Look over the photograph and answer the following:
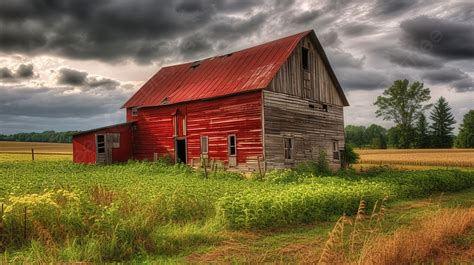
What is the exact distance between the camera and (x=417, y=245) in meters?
6.20

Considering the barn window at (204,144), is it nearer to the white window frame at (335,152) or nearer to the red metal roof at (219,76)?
the red metal roof at (219,76)

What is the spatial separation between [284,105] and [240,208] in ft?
42.9

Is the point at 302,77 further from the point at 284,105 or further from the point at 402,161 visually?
the point at 402,161

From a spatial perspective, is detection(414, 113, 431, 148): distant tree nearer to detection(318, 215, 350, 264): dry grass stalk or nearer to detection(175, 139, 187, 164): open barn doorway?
detection(175, 139, 187, 164): open barn doorway

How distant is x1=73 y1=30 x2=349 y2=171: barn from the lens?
2095 cm

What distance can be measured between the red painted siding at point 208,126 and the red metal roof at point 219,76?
0.60 m

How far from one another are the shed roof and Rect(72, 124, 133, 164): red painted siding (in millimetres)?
2332

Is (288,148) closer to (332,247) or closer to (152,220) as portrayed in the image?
(152,220)

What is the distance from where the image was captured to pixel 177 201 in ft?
32.7

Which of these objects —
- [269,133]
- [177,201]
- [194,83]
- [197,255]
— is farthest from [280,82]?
[197,255]

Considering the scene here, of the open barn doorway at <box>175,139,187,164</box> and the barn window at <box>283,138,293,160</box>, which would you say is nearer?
the barn window at <box>283,138,293,160</box>

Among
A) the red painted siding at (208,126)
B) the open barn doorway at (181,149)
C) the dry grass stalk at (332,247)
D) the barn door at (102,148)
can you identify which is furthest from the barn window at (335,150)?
the dry grass stalk at (332,247)

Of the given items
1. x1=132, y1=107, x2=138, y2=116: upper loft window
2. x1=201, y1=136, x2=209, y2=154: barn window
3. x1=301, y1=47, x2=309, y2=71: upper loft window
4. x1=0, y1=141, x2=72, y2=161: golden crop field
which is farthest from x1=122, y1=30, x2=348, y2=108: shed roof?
x1=0, y1=141, x2=72, y2=161: golden crop field

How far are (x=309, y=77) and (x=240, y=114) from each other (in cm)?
539
